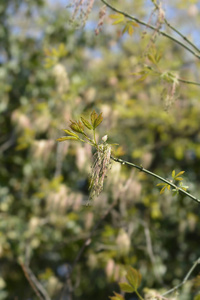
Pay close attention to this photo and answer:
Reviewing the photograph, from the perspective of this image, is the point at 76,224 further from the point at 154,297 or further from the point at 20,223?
the point at 154,297

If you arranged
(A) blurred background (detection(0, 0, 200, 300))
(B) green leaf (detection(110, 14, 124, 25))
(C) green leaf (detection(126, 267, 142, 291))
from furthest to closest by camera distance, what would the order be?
(A) blurred background (detection(0, 0, 200, 300))
(B) green leaf (detection(110, 14, 124, 25))
(C) green leaf (detection(126, 267, 142, 291))

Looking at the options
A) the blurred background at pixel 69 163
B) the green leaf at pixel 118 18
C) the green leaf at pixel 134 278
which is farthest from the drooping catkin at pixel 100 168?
the blurred background at pixel 69 163

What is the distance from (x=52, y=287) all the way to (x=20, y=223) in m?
0.70

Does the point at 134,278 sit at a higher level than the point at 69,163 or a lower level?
lower

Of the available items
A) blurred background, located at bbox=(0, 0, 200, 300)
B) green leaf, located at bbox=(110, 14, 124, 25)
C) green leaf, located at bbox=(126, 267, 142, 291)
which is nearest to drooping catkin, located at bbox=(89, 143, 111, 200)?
green leaf, located at bbox=(126, 267, 142, 291)

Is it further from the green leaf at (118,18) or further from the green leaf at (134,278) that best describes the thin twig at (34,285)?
the green leaf at (118,18)

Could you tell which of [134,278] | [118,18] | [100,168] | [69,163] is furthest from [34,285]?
[69,163]

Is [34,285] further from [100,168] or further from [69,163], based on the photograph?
[69,163]

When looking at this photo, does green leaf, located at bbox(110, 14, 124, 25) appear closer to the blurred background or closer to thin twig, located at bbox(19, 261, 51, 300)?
thin twig, located at bbox(19, 261, 51, 300)

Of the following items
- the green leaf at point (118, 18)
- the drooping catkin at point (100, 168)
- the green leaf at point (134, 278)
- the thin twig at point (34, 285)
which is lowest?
the thin twig at point (34, 285)

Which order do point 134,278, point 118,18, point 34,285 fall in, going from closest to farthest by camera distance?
1. point 134,278
2. point 118,18
3. point 34,285

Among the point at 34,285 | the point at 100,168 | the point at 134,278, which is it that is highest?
the point at 100,168

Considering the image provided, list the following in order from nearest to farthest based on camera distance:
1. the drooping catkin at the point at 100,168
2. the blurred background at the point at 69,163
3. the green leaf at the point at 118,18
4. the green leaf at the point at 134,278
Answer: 1. the drooping catkin at the point at 100,168
2. the green leaf at the point at 134,278
3. the green leaf at the point at 118,18
4. the blurred background at the point at 69,163

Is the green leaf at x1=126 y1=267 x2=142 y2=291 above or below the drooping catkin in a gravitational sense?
below
